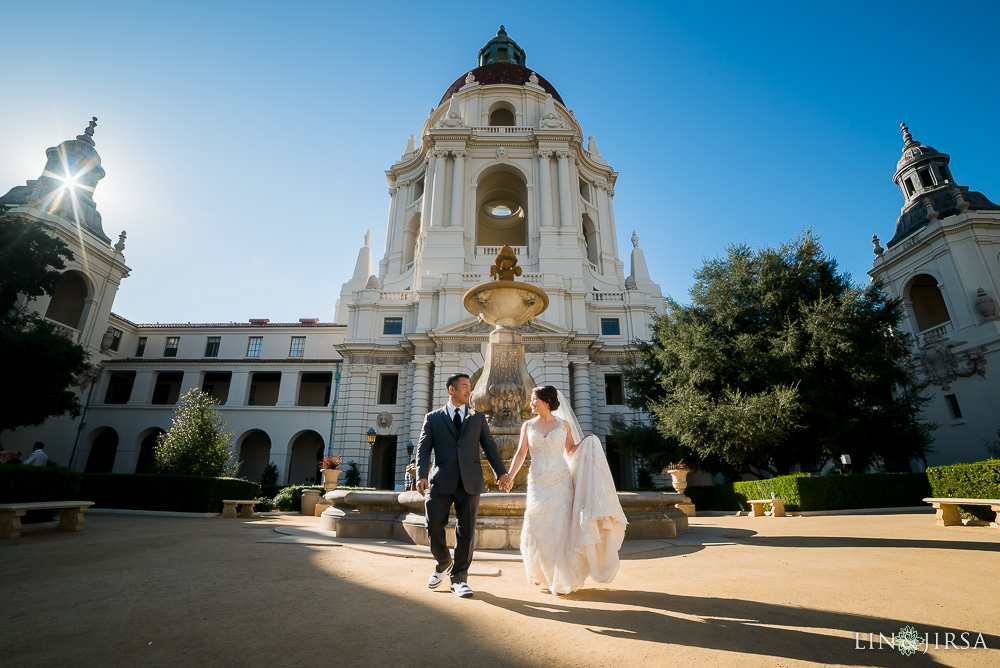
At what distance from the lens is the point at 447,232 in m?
31.8

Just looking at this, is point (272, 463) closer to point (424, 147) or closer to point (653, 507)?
point (424, 147)

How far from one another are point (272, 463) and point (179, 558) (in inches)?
1072

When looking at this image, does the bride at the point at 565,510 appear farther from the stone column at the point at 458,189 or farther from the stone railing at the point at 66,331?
the stone railing at the point at 66,331

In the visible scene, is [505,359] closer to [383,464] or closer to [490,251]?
[383,464]

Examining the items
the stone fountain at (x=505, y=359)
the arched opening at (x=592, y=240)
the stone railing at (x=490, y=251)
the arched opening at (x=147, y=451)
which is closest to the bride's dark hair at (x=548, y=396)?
the stone fountain at (x=505, y=359)

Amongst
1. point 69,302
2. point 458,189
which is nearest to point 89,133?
point 69,302

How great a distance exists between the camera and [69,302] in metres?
32.2

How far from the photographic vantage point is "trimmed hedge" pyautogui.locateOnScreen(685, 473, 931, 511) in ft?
46.1

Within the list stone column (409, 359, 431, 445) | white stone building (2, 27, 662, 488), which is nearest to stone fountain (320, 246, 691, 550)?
white stone building (2, 27, 662, 488)

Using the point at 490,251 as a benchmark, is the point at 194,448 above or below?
below

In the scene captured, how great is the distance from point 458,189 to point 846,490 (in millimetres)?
27652

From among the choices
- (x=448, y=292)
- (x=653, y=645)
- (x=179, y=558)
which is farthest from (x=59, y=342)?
(x=653, y=645)

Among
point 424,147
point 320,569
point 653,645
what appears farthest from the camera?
point 424,147

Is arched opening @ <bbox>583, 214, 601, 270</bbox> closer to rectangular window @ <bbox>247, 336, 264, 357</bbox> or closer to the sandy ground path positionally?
rectangular window @ <bbox>247, 336, 264, 357</bbox>
